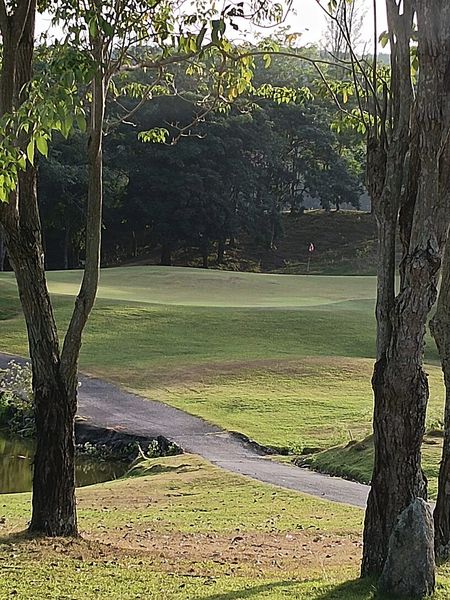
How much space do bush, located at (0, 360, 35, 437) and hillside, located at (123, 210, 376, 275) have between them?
1652 inches

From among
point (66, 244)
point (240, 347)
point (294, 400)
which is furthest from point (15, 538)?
point (66, 244)

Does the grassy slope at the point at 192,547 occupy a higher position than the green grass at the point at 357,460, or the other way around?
the grassy slope at the point at 192,547

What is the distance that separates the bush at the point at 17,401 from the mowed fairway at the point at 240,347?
316 cm

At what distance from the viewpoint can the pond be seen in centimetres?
1877

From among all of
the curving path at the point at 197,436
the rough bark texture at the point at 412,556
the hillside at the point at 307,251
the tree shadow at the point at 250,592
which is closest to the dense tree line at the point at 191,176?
the hillside at the point at 307,251

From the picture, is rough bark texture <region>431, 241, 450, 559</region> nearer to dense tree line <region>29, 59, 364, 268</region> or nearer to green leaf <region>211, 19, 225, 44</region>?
green leaf <region>211, 19, 225, 44</region>

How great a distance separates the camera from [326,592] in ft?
22.1

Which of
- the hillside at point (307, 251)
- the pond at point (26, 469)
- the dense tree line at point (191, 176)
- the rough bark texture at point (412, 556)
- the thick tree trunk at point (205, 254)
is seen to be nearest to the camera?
the rough bark texture at point (412, 556)

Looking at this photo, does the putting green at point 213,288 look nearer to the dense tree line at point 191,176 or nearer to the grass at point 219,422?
the grass at point 219,422

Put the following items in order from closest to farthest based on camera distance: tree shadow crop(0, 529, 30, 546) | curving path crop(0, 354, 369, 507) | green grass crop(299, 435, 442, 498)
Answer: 1. tree shadow crop(0, 529, 30, 546)
2. curving path crop(0, 354, 369, 507)
3. green grass crop(299, 435, 442, 498)

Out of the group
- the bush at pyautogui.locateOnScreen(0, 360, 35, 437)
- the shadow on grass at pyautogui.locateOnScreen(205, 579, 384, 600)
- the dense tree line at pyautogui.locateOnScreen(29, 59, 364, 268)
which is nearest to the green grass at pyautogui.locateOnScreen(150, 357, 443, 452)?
the bush at pyautogui.locateOnScreen(0, 360, 35, 437)

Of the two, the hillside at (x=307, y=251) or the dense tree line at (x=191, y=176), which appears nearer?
the dense tree line at (x=191, y=176)

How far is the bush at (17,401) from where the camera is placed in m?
23.6

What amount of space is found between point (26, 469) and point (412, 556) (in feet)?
48.0
